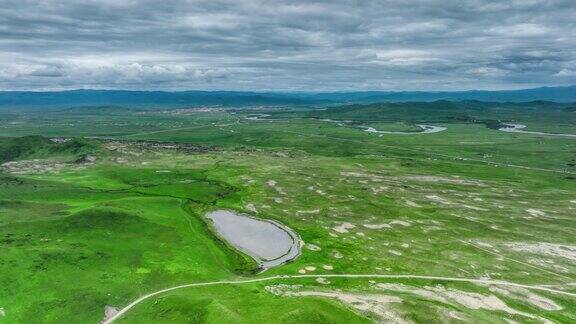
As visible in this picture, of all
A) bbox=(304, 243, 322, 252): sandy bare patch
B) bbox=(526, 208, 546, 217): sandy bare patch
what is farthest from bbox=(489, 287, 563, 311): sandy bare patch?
bbox=(526, 208, 546, 217): sandy bare patch

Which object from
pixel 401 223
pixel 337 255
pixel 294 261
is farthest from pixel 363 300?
pixel 401 223

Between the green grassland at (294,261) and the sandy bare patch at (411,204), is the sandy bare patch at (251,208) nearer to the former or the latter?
the green grassland at (294,261)

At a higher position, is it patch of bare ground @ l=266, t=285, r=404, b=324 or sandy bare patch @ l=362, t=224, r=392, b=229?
patch of bare ground @ l=266, t=285, r=404, b=324

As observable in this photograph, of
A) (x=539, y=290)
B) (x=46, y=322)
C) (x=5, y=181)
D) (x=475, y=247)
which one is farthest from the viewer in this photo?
(x=5, y=181)

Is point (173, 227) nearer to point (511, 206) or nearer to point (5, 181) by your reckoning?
point (5, 181)

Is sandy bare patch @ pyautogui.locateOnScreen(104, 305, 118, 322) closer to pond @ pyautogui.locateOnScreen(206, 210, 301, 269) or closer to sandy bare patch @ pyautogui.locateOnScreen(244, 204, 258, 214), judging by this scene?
pond @ pyautogui.locateOnScreen(206, 210, 301, 269)

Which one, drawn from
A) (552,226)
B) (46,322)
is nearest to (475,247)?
(552,226)

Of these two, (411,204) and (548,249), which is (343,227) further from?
(548,249)

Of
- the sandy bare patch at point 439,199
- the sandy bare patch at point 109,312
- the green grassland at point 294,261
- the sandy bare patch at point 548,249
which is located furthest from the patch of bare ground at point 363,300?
the sandy bare patch at point 439,199
